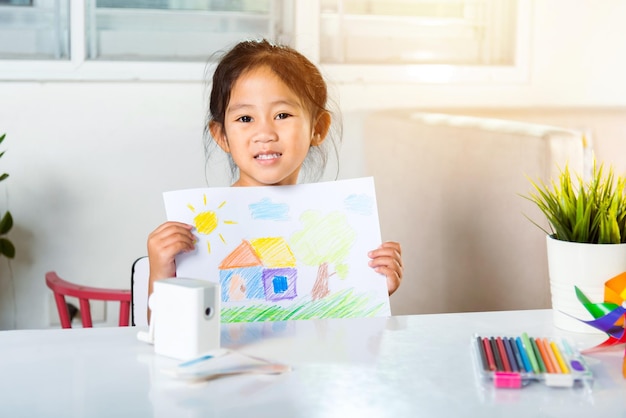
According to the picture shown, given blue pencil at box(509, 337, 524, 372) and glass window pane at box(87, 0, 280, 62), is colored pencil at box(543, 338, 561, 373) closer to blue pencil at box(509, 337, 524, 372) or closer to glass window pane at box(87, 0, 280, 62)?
blue pencil at box(509, 337, 524, 372)

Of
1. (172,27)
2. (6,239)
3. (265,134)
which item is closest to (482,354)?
(265,134)

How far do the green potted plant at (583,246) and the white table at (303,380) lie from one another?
1.5 inches

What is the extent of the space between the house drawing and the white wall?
1217 mm

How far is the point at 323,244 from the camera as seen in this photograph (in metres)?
1.25

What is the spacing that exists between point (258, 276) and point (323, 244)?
0.11m

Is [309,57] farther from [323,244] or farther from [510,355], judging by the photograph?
[510,355]

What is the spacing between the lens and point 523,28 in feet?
9.14

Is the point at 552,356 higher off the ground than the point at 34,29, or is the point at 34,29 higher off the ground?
the point at 34,29

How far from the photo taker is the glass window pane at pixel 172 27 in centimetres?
249

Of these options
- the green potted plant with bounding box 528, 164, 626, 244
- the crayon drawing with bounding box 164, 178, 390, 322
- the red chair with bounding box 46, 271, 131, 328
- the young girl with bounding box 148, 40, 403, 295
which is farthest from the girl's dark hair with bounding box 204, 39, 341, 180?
the green potted plant with bounding box 528, 164, 626, 244

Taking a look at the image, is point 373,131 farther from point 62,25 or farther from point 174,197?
point 174,197

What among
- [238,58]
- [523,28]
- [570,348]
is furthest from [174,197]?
[523,28]

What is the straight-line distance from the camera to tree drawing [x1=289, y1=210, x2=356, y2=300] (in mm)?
1241

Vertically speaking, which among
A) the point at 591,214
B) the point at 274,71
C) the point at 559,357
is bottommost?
the point at 559,357
